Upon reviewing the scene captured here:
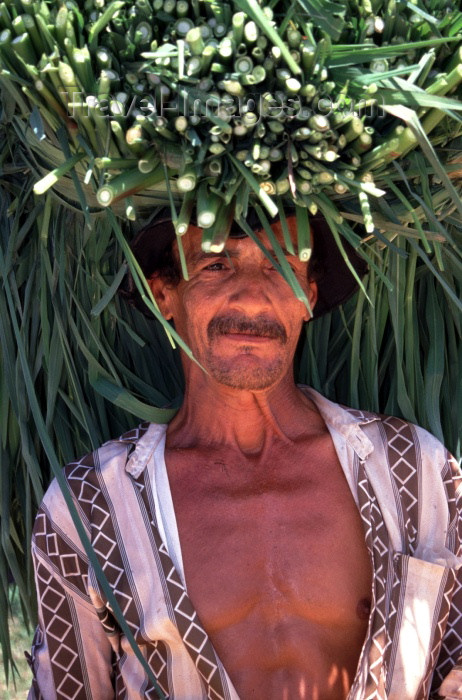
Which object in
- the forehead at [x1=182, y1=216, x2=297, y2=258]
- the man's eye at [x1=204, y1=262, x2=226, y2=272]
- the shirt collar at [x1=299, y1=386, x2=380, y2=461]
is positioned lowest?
the shirt collar at [x1=299, y1=386, x2=380, y2=461]

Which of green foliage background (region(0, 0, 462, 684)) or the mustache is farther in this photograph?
green foliage background (region(0, 0, 462, 684))

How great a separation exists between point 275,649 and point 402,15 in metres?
0.90

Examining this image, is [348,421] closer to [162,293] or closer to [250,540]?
[250,540]

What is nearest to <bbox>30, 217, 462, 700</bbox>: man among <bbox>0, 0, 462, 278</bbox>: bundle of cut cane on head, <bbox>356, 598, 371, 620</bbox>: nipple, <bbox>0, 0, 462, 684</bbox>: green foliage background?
<bbox>356, 598, 371, 620</bbox>: nipple

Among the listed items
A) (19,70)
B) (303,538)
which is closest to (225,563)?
(303,538)

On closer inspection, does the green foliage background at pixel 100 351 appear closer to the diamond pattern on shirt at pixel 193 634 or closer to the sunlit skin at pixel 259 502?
the sunlit skin at pixel 259 502

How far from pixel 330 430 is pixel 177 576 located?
1.13 ft

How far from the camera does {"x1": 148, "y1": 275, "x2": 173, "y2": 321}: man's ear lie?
6.70 ft

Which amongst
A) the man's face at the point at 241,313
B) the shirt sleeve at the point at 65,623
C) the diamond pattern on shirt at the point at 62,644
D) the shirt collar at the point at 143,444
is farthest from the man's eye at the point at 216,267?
the diamond pattern on shirt at the point at 62,644

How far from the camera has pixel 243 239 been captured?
190cm

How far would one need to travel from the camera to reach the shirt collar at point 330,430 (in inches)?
77.0

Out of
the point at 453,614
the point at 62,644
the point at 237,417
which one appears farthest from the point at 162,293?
the point at 453,614

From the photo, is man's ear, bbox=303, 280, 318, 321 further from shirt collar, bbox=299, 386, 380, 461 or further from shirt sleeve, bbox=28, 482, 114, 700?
shirt sleeve, bbox=28, 482, 114, 700

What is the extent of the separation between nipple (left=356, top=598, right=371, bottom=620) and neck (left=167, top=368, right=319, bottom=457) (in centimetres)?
28
